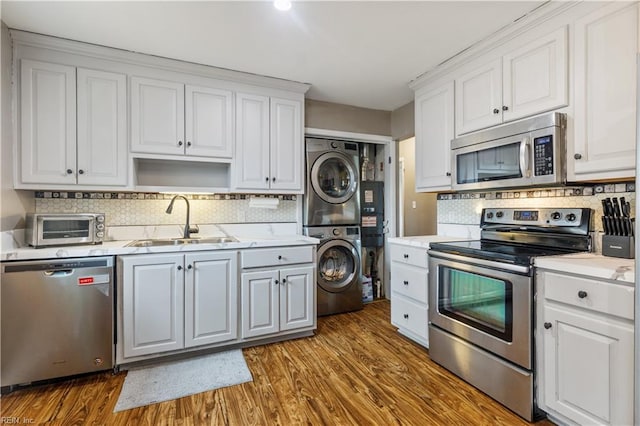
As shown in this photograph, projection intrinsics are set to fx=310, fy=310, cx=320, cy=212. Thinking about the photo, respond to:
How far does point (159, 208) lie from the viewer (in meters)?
2.84

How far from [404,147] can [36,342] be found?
182 inches

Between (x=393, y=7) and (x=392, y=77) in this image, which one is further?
(x=392, y=77)

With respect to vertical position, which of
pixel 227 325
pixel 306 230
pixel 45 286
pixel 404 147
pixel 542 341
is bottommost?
pixel 227 325

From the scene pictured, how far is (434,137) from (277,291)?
6.42 ft

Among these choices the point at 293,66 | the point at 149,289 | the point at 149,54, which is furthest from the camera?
the point at 293,66

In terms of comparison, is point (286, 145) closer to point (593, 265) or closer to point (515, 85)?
point (515, 85)

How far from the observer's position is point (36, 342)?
78.0 inches

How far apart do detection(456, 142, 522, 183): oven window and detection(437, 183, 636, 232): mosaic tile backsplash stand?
307 mm

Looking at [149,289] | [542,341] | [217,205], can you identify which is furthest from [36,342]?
[542,341]

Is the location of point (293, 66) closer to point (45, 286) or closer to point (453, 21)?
point (453, 21)

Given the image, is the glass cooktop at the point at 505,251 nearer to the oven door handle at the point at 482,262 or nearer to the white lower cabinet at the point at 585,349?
the oven door handle at the point at 482,262

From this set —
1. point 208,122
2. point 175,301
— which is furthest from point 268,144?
point 175,301

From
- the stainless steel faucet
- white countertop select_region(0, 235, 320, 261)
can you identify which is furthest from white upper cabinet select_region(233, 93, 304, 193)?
white countertop select_region(0, 235, 320, 261)

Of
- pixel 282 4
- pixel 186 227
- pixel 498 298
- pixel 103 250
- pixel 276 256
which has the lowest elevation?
pixel 498 298
